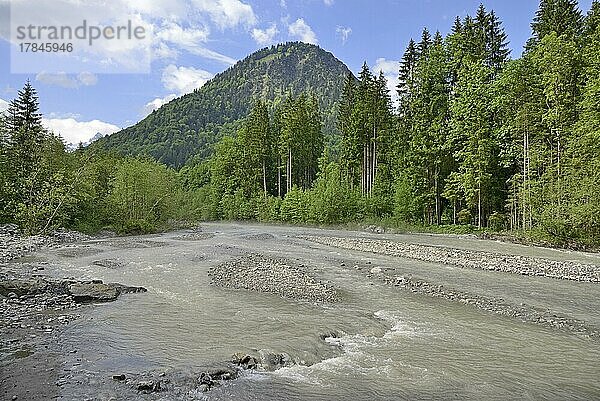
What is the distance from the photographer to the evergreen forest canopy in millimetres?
28469

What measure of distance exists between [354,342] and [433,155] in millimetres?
33518

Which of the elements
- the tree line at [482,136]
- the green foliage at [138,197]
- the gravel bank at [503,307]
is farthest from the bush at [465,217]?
the green foliage at [138,197]

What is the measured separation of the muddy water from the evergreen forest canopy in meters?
16.2

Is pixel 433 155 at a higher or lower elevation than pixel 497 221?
higher

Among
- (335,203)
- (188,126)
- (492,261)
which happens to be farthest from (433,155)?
(188,126)

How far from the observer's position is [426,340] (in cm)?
957

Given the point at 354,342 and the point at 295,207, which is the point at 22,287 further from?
the point at 295,207

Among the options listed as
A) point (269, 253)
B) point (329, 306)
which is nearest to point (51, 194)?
point (269, 253)

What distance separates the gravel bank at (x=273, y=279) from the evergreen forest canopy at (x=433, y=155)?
17.1 metres

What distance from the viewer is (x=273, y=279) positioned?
1616 centimetres

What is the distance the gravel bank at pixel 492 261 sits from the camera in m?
17.4

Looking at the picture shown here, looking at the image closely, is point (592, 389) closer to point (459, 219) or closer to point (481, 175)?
point (481, 175)

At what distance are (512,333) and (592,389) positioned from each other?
2.95 metres

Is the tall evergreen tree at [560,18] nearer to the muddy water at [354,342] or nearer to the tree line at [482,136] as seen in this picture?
the tree line at [482,136]
